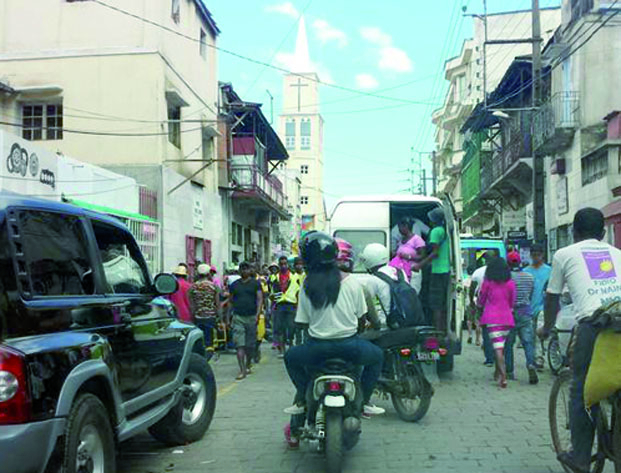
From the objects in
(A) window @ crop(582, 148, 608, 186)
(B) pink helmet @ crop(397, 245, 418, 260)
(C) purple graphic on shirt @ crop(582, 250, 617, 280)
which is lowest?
(C) purple graphic on shirt @ crop(582, 250, 617, 280)

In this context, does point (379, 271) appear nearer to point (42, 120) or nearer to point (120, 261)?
point (120, 261)

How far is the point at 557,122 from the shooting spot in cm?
2195

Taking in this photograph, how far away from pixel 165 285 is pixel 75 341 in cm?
183

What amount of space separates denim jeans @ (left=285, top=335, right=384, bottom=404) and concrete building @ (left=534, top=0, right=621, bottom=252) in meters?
15.0

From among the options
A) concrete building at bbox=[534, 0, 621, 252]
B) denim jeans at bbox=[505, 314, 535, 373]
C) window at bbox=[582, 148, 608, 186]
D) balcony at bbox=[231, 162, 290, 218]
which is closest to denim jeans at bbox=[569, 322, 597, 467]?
denim jeans at bbox=[505, 314, 535, 373]

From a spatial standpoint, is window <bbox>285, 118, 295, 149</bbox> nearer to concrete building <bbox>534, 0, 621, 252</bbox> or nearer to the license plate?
concrete building <bbox>534, 0, 621, 252</bbox>

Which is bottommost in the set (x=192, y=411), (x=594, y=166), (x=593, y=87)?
(x=192, y=411)

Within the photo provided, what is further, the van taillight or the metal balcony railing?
the metal balcony railing

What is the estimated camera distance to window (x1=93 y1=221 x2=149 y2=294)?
495cm

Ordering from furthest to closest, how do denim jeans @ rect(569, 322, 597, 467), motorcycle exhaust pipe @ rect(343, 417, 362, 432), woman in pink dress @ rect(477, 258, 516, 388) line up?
woman in pink dress @ rect(477, 258, 516, 388)
motorcycle exhaust pipe @ rect(343, 417, 362, 432)
denim jeans @ rect(569, 322, 597, 467)

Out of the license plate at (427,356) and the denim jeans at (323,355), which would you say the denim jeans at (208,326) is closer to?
the license plate at (427,356)

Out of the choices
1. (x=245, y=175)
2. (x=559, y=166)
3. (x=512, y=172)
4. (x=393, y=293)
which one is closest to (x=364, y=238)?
(x=393, y=293)

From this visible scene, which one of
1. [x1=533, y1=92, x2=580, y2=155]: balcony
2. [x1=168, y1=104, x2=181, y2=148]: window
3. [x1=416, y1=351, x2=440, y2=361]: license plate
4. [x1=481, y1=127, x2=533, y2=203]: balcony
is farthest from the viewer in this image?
[x1=481, y1=127, x2=533, y2=203]: balcony

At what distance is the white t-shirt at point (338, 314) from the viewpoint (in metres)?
5.22
